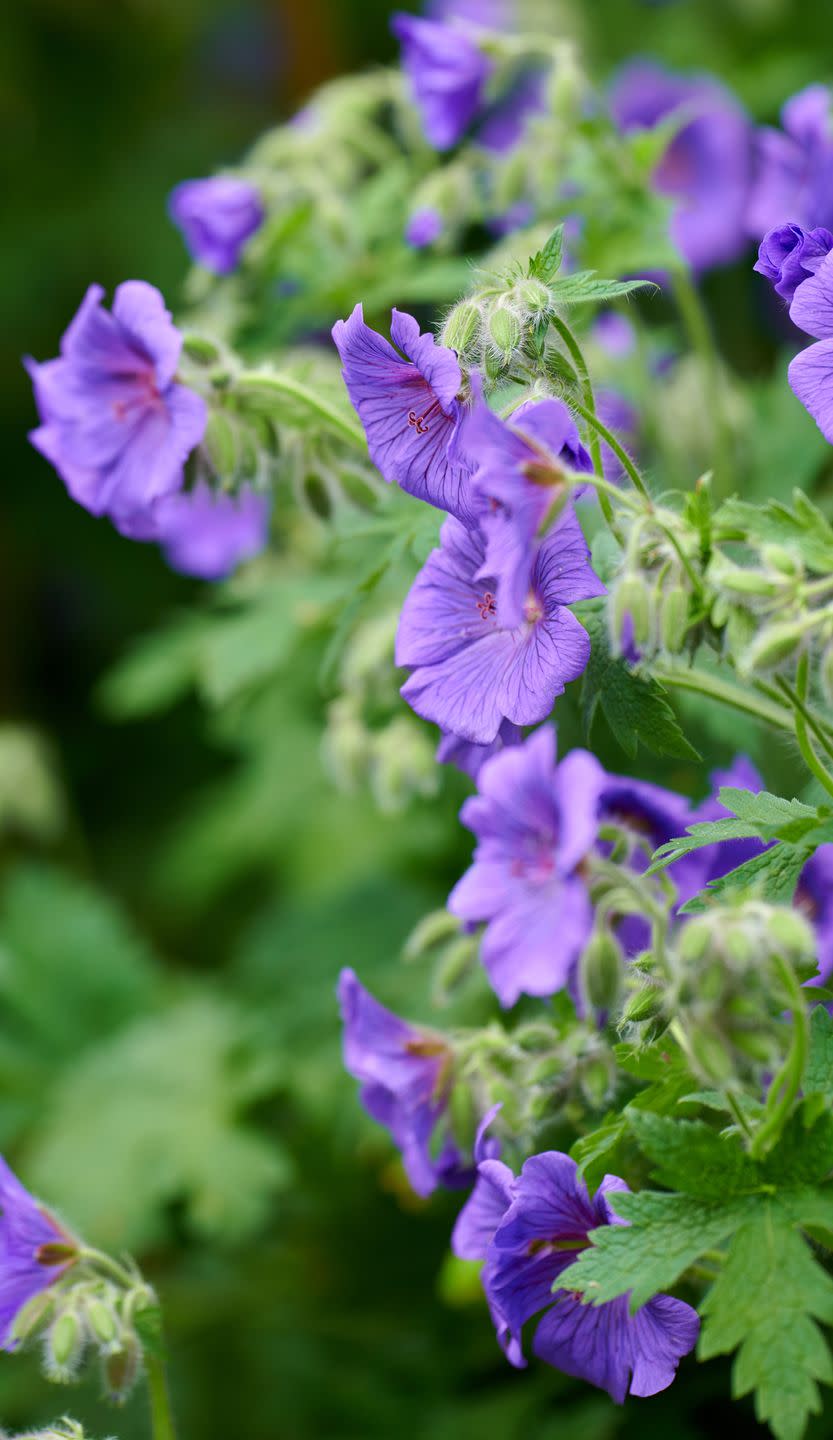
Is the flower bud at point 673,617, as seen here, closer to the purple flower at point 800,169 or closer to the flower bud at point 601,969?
the flower bud at point 601,969

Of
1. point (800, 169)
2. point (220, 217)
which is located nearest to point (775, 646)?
Result: point (800, 169)

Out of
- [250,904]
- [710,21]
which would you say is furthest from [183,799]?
[710,21]

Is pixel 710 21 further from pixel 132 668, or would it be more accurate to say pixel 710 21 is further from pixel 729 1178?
pixel 729 1178

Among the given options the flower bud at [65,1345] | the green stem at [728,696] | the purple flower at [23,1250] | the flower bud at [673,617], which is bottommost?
the flower bud at [65,1345]

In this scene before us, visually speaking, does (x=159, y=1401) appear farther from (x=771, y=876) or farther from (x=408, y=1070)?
(x=771, y=876)

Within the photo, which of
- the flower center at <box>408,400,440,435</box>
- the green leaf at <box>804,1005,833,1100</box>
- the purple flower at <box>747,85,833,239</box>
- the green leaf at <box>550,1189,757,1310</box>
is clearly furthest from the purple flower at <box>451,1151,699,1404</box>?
the purple flower at <box>747,85,833,239</box>

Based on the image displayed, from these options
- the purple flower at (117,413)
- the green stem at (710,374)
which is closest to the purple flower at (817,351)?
the purple flower at (117,413)
